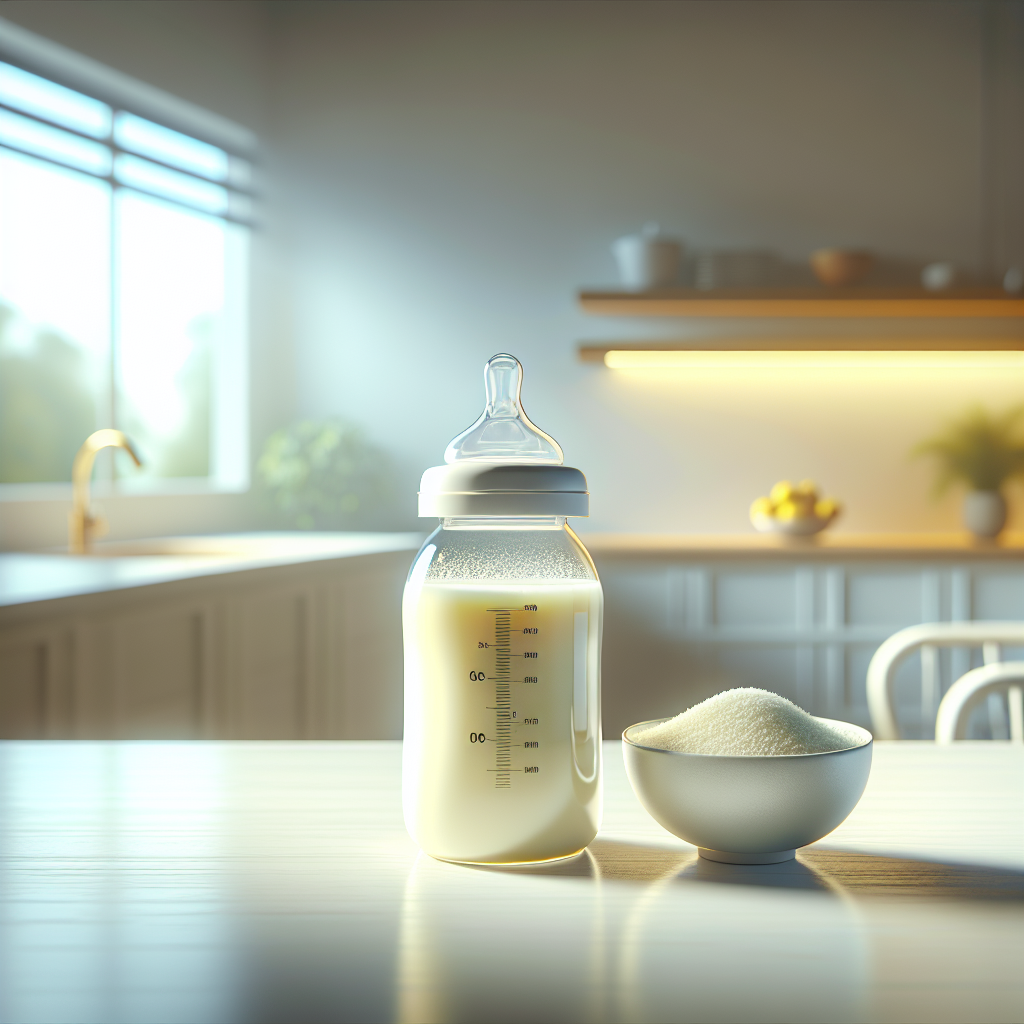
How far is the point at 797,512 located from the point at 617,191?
143 cm

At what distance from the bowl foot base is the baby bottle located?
0.21ft

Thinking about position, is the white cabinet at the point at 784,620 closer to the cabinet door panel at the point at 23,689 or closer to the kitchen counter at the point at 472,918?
the cabinet door panel at the point at 23,689

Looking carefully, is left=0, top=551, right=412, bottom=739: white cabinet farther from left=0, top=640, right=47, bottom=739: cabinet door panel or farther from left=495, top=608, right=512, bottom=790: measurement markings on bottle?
left=495, top=608, right=512, bottom=790: measurement markings on bottle

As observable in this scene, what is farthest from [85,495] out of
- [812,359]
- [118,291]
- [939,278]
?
[939,278]

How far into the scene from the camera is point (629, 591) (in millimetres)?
3619

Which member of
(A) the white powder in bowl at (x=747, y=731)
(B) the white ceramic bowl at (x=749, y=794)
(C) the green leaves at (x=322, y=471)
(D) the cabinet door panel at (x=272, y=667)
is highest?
(C) the green leaves at (x=322, y=471)

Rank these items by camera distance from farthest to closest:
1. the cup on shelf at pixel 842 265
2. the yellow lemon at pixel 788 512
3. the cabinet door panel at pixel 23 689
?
the cup on shelf at pixel 842 265 < the yellow lemon at pixel 788 512 < the cabinet door panel at pixel 23 689

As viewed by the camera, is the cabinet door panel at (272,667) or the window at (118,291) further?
Answer: the window at (118,291)

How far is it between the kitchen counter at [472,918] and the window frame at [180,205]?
2.76m

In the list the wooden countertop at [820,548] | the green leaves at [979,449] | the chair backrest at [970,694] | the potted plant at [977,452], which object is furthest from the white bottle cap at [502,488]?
the green leaves at [979,449]

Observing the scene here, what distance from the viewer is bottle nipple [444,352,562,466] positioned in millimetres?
602

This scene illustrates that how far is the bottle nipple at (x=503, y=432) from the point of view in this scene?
602 millimetres

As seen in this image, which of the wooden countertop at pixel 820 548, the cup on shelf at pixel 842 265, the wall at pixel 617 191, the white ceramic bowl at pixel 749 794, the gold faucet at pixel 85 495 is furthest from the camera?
the wall at pixel 617 191

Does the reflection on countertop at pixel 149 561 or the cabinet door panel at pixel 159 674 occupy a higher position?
the reflection on countertop at pixel 149 561
